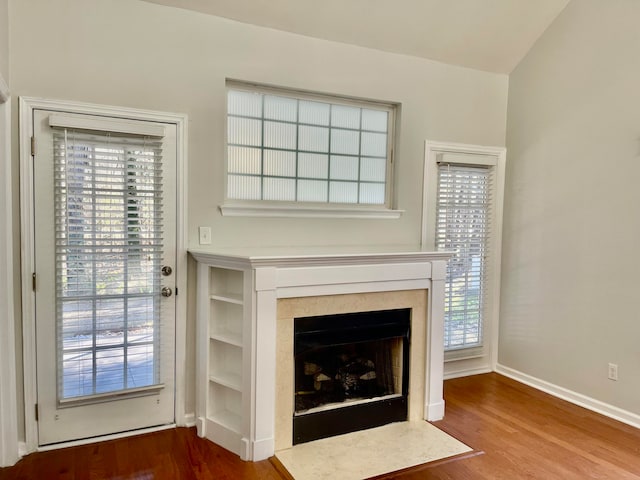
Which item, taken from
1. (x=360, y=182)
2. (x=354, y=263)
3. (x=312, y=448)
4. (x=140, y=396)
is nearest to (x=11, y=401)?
(x=140, y=396)

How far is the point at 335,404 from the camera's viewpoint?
2783 millimetres

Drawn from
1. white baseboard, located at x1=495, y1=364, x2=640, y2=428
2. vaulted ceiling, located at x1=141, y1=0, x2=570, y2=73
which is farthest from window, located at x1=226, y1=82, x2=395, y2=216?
white baseboard, located at x1=495, y1=364, x2=640, y2=428

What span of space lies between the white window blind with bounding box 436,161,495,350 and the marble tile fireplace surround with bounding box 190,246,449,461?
79 cm

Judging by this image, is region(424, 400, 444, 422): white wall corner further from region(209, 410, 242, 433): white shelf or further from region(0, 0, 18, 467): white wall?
region(0, 0, 18, 467): white wall

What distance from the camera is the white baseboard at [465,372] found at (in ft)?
12.4

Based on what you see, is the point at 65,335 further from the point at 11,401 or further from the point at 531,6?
the point at 531,6

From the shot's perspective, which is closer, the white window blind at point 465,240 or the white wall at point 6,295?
the white wall at point 6,295

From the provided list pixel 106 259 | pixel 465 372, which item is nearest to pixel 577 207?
pixel 465 372

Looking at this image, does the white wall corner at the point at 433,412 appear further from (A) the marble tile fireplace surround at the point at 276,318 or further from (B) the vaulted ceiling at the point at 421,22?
(B) the vaulted ceiling at the point at 421,22

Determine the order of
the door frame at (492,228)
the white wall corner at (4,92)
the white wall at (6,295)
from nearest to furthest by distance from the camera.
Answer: the white wall corner at (4,92)
the white wall at (6,295)
the door frame at (492,228)

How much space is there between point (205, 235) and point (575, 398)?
116 inches

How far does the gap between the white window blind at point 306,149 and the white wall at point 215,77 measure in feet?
0.44

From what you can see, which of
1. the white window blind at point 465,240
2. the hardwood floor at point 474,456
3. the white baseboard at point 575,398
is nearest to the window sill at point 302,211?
the white window blind at point 465,240

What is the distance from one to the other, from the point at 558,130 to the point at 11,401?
13.4ft
